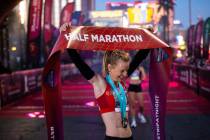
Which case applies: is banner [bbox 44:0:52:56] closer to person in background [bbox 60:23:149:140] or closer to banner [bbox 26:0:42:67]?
banner [bbox 26:0:42:67]

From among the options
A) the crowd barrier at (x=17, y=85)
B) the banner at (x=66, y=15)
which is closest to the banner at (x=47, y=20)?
the banner at (x=66, y=15)

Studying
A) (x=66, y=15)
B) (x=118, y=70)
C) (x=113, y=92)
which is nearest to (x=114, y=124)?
(x=113, y=92)

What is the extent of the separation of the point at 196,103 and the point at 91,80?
12657 millimetres

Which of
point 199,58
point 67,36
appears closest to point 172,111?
point 67,36

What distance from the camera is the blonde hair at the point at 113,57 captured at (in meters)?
4.40

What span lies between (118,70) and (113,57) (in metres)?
0.13

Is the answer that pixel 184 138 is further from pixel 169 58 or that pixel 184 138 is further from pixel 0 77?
pixel 0 77

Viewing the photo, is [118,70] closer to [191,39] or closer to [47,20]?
[47,20]

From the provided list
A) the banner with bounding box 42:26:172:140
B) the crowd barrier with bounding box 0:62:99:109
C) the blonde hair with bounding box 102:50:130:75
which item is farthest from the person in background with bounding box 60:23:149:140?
the crowd barrier with bounding box 0:62:99:109

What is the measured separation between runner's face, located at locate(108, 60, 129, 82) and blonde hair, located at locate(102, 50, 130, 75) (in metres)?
0.03

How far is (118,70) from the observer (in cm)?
444

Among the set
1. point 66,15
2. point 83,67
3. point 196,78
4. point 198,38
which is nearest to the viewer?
point 83,67

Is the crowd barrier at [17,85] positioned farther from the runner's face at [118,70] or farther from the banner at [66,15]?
the runner's face at [118,70]

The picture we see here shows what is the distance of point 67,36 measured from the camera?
470cm
